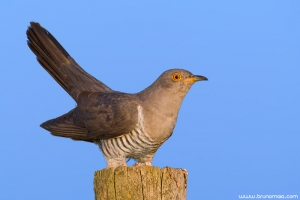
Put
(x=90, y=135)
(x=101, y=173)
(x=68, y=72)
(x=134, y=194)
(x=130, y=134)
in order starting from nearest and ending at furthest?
(x=134, y=194), (x=101, y=173), (x=130, y=134), (x=90, y=135), (x=68, y=72)

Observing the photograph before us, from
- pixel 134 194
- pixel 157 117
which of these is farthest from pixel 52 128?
pixel 134 194

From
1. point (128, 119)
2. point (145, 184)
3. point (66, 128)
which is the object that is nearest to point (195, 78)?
point (128, 119)

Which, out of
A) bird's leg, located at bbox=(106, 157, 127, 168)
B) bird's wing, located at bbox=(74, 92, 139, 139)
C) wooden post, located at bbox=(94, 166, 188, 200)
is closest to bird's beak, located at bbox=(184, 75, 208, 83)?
bird's wing, located at bbox=(74, 92, 139, 139)

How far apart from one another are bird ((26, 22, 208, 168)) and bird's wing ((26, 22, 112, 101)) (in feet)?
0.70

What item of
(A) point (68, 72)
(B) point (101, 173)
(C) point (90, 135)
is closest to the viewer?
(B) point (101, 173)

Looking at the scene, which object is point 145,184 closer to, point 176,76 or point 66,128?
point 176,76

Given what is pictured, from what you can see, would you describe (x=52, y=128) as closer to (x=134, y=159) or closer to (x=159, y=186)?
(x=134, y=159)

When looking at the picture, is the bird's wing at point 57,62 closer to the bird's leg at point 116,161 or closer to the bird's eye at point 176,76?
the bird's leg at point 116,161

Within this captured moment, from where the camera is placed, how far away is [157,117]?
5.55 meters

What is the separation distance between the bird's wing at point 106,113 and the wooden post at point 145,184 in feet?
5.07

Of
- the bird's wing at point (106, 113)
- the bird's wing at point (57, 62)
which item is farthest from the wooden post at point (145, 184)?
the bird's wing at point (57, 62)

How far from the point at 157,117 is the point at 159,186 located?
173 cm

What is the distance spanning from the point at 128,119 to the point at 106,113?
48cm

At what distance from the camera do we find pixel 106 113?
5941 millimetres
